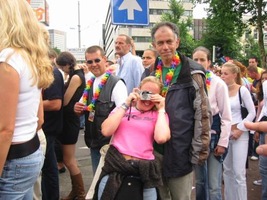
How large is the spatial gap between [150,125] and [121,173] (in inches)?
17.3

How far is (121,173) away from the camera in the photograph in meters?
2.62

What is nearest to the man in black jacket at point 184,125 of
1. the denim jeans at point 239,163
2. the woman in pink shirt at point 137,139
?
the woman in pink shirt at point 137,139

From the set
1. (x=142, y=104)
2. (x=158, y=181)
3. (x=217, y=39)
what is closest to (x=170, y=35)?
(x=142, y=104)

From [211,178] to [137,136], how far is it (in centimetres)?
149

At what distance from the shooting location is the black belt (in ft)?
6.22

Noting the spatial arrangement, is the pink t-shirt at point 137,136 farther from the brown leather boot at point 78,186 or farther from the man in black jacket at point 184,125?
the brown leather boot at point 78,186

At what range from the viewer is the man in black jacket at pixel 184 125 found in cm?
269

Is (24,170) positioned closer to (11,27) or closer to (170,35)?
(11,27)

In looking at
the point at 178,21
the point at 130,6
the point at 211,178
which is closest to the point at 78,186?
the point at 211,178

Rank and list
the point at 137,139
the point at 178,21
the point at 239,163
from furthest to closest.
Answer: the point at 178,21, the point at 239,163, the point at 137,139

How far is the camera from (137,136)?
2.65 m

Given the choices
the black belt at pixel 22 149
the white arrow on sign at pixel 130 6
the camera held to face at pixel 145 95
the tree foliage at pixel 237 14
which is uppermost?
the tree foliage at pixel 237 14

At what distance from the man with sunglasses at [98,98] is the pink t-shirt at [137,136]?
2.44 feet

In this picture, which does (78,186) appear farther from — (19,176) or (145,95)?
(19,176)
